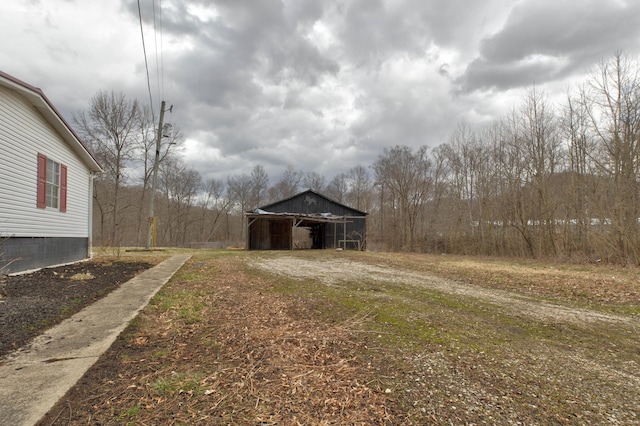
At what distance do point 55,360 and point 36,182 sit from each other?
7.49 m

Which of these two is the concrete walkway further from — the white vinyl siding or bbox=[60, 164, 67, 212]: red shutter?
bbox=[60, 164, 67, 212]: red shutter

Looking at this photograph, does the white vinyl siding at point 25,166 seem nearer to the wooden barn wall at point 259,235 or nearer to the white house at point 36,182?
the white house at point 36,182

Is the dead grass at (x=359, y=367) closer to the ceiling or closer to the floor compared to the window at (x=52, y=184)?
closer to the floor

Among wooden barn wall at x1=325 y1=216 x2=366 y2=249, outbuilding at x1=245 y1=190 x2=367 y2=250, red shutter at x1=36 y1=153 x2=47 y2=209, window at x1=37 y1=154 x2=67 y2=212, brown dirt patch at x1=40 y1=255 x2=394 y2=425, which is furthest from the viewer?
wooden barn wall at x1=325 y1=216 x2=366 y2=249

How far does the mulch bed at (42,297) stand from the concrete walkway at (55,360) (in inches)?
7.5

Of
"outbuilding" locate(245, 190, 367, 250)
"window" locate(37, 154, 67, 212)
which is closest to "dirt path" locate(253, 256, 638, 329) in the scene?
"window" locate(37, 154, 67, 212)

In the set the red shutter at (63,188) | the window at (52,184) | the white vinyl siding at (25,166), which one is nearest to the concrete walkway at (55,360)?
the white vinyl siding at (25,166)

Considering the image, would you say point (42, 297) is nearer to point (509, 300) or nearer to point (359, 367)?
point (359, 367)

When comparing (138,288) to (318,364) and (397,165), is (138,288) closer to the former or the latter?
(318,364)

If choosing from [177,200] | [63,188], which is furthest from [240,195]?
[63,188]

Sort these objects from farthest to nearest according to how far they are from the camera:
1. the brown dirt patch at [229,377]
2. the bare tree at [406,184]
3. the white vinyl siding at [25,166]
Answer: the bare tree at [406,184] < the white vinyl siding at [25,166] < the brown dirt patch at [229,377]

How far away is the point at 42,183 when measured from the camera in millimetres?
7879

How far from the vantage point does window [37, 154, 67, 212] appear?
7799 mm

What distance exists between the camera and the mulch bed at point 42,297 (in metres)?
3.27
